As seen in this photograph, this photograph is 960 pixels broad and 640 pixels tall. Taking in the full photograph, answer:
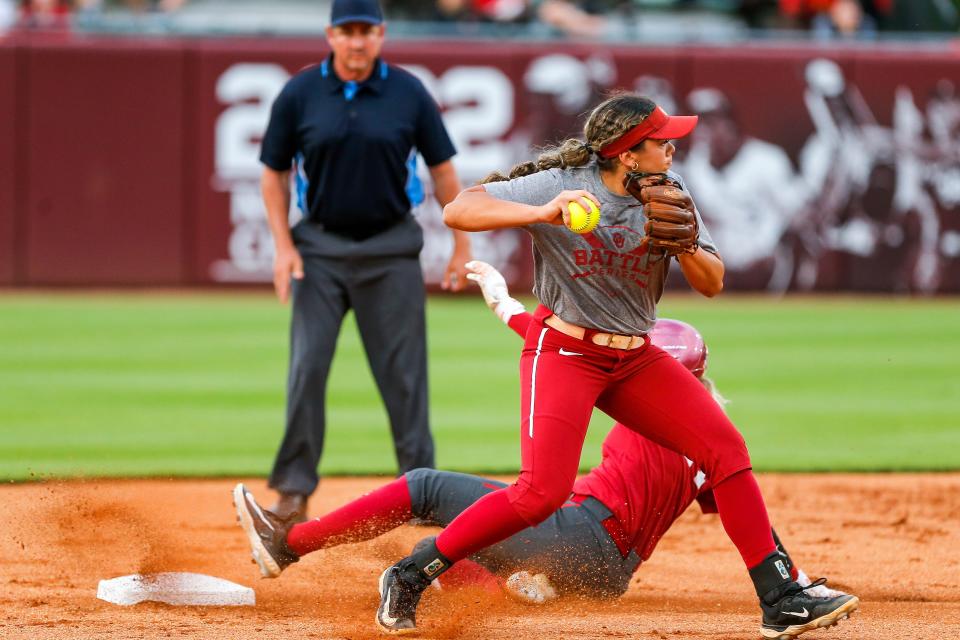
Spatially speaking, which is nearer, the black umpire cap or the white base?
the white base

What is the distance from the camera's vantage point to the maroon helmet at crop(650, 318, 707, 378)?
497cm

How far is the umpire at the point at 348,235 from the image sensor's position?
620 centimetres

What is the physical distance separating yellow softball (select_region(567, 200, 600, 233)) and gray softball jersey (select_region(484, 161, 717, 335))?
0.90 feet

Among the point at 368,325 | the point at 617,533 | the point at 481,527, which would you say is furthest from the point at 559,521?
the point at 368,325

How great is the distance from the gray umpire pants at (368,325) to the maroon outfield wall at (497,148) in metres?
8.37

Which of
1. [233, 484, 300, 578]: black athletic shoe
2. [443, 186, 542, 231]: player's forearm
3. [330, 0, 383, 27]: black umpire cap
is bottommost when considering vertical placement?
[233, 484, 300, 578]: black athletic shoe

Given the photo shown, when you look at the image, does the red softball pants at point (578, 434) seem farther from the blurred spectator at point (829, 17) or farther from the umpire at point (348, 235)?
Answer: the blurred spectator at point (829, 17)

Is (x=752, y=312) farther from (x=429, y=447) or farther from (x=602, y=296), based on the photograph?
(x=602, y=296)

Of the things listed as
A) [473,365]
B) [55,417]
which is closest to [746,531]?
[55,417]

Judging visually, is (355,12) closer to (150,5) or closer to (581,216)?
(581,216)

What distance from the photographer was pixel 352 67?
245 inches

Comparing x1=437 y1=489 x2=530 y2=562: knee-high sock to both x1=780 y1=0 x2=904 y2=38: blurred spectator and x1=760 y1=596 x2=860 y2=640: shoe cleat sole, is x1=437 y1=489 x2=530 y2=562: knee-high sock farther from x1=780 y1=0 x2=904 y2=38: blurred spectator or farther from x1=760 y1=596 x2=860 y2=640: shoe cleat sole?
x1=780 y1=0 x2=904 y2=38: blurred spectator

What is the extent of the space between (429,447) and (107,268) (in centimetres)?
966

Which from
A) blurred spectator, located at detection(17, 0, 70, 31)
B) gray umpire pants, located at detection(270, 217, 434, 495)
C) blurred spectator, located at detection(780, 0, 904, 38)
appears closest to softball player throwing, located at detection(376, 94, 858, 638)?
gray umpire pants, located at detection(270, 217, 434, 495)
